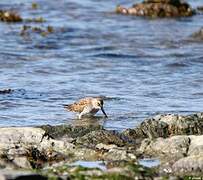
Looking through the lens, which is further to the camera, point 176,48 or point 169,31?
point 169,31

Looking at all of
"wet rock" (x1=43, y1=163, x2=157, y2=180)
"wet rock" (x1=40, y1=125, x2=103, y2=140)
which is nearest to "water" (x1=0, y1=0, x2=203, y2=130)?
"wet rock" (x1=40, y1=125, x2=103, y2=140)

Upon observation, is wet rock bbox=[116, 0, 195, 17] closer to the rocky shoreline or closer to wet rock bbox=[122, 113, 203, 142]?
the rocky shoreline

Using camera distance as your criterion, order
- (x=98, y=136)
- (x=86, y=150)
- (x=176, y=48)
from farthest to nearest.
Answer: (x=176, y=48) < (x=98, y=136) < (x=86, y=150)

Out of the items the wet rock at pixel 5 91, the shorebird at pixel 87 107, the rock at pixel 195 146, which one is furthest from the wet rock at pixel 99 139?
the wet rock at pixel 5 91

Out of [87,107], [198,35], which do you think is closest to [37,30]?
[198,35]

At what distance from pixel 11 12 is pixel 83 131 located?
46.0 ft

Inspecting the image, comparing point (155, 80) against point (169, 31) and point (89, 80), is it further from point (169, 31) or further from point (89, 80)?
point (169, 31)

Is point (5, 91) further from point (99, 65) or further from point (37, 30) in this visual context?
point (37, 30)

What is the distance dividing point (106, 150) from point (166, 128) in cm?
134

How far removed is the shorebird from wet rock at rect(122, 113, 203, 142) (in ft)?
6.29

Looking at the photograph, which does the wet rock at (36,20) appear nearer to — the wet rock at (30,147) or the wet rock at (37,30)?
the wet rock at (37,30)

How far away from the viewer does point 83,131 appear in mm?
11469

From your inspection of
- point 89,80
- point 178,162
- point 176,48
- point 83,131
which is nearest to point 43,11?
point 176,48

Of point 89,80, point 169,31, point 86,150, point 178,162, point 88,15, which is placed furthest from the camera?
point 88,15
